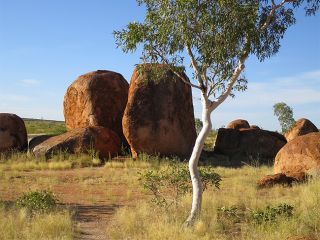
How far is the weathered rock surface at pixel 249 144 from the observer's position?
2481 cm

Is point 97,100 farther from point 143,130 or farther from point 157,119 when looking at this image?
point 157,119

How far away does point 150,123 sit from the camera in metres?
23.2

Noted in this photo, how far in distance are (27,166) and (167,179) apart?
11217 millimetres

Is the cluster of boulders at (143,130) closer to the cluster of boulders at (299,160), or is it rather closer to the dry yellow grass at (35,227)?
the cluster of boulders at (299,160)

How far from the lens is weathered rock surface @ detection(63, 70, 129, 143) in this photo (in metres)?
26.5

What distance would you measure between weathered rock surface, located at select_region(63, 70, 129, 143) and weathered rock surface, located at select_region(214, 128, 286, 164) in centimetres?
595

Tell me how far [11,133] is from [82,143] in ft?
17.0

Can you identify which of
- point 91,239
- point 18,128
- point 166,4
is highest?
point 166,4

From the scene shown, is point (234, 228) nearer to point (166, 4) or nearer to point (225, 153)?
point (166, 4)

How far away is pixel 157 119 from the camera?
76.4 feet

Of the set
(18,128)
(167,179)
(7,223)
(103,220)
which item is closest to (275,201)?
(167,179)

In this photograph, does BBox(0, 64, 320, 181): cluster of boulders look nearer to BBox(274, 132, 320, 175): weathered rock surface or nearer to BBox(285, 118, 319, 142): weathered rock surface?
BBox(274, 132, 320, 175): weathered rock surface

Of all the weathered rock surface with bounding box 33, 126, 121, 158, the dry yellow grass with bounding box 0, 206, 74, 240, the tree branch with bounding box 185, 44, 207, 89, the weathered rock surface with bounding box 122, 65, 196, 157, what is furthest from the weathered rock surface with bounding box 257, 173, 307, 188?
the weathered rock surface with bounding box 33, 126, 121, 158

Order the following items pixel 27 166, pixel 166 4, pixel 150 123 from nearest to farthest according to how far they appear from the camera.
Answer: pixel 166 4, pixel 27 166, pixel 150 123
